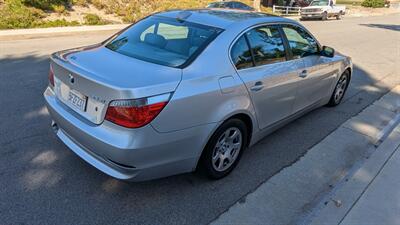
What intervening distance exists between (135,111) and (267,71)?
1686mm

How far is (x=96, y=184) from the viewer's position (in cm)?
329

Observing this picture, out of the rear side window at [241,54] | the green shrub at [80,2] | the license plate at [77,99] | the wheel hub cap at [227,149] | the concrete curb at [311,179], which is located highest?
the green shrub at [80,2]

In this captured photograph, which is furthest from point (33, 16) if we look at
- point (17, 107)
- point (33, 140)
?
point (33, 140)

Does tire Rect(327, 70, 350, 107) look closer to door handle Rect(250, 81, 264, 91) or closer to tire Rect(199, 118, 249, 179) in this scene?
door handle Rect(250, 81, 264, 91)

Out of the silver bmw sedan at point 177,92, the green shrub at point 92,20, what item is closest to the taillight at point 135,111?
the silver bmw sedan at point 177,92

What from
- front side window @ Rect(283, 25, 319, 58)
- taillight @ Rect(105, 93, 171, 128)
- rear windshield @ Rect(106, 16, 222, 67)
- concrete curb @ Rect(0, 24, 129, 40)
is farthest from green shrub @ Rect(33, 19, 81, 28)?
taillight @ Rect(105, 93, 171, 128)

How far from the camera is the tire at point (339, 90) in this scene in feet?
18.8

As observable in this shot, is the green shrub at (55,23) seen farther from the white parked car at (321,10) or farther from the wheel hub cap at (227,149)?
the white parked car at (321,10)

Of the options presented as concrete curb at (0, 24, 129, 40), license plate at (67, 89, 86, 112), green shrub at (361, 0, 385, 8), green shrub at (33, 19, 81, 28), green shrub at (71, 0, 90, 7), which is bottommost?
concrete curb at (0, 24, 129, 40)

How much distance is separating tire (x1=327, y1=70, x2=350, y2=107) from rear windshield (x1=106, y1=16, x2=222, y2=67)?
3159 mm

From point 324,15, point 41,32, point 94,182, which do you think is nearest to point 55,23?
point 41,32

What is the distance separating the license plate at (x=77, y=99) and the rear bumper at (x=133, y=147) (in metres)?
0.08

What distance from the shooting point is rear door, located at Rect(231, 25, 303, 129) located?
3465mm

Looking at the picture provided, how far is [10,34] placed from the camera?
37.3 ft
